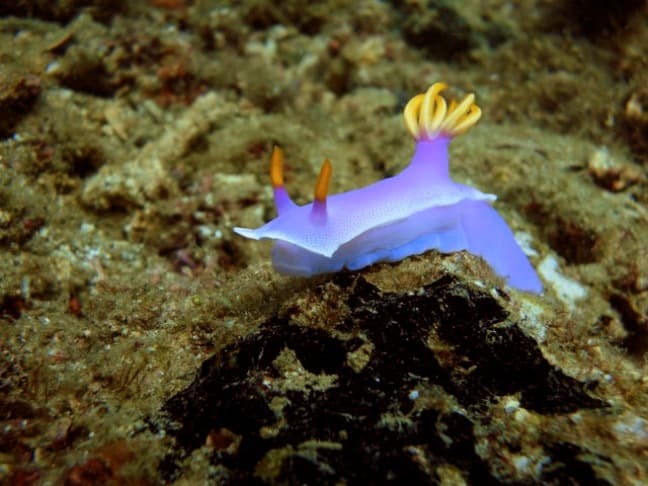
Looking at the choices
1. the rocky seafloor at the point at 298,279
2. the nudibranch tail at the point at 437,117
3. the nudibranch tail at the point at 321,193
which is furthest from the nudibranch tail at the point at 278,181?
the nudibranch tail at the point at 437,117

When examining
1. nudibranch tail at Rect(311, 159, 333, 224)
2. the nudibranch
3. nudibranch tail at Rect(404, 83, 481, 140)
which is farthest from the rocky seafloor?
nudibranch tail at Rect(404, 83, 481, 140)

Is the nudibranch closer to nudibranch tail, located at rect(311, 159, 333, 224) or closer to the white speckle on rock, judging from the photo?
nudibranch tail, located at rect(311, 159, 333, 224)

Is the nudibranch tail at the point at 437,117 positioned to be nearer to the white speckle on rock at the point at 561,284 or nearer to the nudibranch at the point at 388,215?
the nudibranch at the point at 388,215

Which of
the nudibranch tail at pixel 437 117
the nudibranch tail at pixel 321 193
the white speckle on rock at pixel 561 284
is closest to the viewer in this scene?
the nudibranch tail at pixel 321 193

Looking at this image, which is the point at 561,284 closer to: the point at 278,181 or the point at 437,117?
the point at 437,117

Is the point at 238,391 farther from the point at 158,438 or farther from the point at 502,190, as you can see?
the point at 502,190

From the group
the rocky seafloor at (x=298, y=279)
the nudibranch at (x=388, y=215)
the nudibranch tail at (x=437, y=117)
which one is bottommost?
the rocky seafloor at (x=298, y=279)
